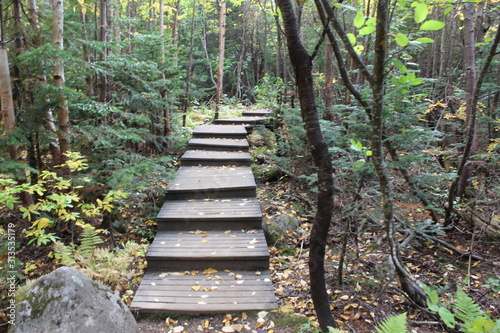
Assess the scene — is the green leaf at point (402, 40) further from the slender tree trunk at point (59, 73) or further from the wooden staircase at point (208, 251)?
the slender tree trunk at point (59, 73)

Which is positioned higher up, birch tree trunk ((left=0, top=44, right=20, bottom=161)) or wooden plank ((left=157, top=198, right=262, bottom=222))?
birch tree trunk ((left=0, top=44, right=20, bottom=161))

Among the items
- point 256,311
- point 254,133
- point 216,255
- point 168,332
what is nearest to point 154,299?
point 168,332

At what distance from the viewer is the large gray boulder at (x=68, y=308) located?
2.42 metres

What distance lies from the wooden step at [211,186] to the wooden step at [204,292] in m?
1.71

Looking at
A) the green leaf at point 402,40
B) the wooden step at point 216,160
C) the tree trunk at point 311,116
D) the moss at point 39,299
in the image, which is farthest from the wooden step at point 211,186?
the green leaf at point 402,40

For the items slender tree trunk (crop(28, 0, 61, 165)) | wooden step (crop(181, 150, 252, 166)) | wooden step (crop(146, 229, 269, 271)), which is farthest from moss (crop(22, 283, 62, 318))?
wooden step (crop(181, 150, 252, 166))

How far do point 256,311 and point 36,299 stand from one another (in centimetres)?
205

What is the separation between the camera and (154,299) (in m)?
3.25

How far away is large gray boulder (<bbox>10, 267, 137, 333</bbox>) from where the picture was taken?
2.42 meters

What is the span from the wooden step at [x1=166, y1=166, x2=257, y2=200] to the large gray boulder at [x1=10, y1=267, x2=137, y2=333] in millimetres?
2589

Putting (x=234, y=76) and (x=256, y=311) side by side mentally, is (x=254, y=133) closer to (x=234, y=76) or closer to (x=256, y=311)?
(x=256, y=311)

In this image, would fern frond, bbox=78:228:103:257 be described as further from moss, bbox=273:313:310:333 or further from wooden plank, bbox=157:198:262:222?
moss, bbox=273:313:310:333

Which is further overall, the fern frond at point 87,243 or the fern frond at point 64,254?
the fern frond at point 87,243

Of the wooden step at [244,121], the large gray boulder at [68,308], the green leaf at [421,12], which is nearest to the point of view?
the green leaf at [421,12]
